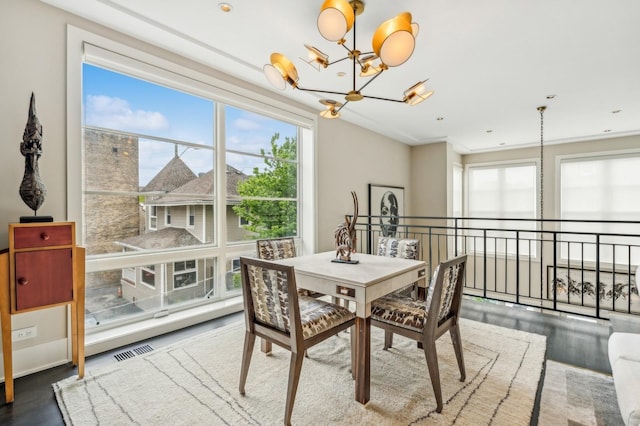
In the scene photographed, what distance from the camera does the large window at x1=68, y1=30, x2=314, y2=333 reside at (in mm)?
2525

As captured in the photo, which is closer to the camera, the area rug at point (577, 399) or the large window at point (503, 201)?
the area rug at point (577, 399)

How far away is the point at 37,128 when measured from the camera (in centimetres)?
193

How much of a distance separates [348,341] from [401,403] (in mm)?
789

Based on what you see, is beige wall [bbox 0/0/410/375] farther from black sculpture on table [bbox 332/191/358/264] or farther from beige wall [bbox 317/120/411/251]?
beige wall [bbox 317/120/411/251]

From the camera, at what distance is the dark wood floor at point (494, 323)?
5.60ft

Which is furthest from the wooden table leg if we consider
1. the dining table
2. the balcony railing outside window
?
the balcony railing outside window

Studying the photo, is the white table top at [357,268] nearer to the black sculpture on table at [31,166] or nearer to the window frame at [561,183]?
the black sculpture on table at [31,166]

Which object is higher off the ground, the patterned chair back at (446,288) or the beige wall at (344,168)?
the beige wall at (344,168)

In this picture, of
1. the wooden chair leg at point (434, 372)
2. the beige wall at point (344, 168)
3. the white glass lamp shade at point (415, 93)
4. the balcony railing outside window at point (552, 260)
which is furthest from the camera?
the balcony railing outside window at point (552, 260)

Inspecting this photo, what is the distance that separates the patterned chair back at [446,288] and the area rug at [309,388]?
1.60ft

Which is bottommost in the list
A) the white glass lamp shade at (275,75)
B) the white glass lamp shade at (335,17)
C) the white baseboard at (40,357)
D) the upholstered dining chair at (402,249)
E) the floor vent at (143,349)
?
the floor vent at (143,349)

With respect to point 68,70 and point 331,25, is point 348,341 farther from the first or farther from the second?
point 68,70

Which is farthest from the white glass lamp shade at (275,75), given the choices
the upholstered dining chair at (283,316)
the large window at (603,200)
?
the large window at (603,200)

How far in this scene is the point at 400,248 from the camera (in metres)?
2.83
